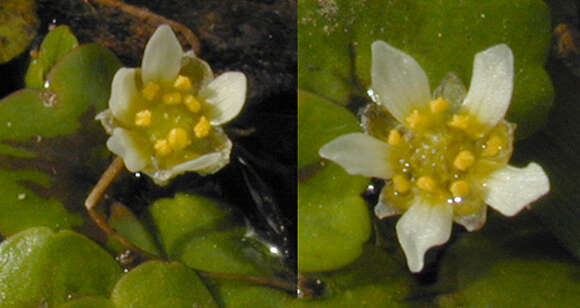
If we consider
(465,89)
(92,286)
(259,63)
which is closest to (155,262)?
(92,286)

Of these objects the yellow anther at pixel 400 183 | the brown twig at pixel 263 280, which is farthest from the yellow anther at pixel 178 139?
the yellow anther at pixel 400 183

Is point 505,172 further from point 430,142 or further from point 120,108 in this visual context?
point 120,108

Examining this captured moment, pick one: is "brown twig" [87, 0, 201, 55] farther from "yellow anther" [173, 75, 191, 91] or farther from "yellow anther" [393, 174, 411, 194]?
"yellow anther" [393, 174, 411, 194]

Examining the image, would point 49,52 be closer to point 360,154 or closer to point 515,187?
point 360,154

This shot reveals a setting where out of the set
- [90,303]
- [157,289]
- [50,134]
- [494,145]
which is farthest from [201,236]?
[494,145]

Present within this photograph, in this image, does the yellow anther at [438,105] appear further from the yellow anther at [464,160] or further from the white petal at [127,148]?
the white petal at [127,148]

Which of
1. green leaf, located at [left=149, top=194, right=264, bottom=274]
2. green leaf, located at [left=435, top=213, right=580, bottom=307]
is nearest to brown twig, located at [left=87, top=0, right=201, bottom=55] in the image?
green leaf, located at [left=149, top=194, right=264, bottom=274]
